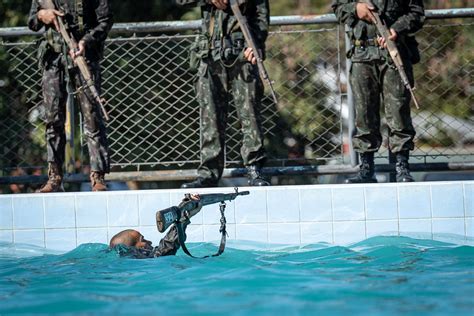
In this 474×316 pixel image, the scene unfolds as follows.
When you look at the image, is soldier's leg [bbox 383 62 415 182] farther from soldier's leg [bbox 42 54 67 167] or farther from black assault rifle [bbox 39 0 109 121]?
soldier's leg [bbox 42 54 67 167]

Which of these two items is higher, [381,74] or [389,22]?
[389,22]

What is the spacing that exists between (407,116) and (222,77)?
153cm

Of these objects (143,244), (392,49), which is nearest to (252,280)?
(143,244)

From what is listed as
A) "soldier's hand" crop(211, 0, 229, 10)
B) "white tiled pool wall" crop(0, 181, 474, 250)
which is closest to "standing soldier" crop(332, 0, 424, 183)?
"white tiled pool wall" crop(0, 181, 474, 250)

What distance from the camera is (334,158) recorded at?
8.50 metres

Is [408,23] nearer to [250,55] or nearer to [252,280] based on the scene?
[250,55]

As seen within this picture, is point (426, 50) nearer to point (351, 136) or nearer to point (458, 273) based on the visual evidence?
point (351, 136)

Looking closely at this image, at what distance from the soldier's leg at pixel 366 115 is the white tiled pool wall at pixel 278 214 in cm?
57

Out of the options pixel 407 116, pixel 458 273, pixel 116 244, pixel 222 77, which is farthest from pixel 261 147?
pixel 458 273

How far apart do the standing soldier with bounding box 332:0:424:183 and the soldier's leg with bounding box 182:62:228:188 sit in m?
1.07

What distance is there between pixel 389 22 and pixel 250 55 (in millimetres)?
1150

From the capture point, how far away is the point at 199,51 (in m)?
7.89

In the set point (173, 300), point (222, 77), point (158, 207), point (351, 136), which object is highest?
point (222, 77)

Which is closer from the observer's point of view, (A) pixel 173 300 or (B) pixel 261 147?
Answer: (A) pixel 173 300
